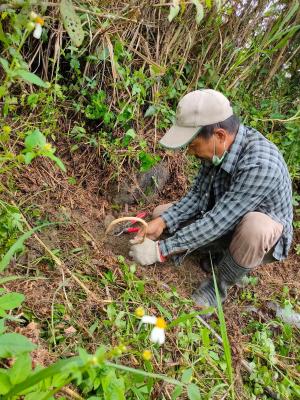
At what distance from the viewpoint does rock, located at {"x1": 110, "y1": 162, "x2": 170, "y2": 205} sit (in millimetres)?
2332

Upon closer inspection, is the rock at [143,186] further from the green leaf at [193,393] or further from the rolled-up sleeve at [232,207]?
the green leaf at [193,393]

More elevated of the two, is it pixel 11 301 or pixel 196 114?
pixel 196 114

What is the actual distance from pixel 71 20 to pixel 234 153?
0.90 meters

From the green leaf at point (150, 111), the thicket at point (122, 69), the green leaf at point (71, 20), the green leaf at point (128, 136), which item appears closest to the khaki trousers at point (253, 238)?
the thicket at point (122, 69)

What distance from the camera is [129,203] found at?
239 cm

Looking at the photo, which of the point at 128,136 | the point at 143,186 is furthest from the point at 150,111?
the point at 143,186

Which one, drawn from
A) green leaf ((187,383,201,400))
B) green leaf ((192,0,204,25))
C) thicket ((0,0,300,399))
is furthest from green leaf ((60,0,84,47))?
green leaf ((187,383,201,400))

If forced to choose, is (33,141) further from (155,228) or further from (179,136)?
(155,228)

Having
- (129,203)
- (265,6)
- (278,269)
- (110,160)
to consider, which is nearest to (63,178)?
(110,160)

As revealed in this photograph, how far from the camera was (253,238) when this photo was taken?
185cm

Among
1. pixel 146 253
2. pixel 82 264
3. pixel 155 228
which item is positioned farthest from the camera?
pixel 155 228

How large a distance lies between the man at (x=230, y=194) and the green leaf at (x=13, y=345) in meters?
0.97

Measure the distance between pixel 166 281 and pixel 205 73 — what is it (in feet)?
4.71

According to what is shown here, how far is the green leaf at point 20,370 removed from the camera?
961 mm
